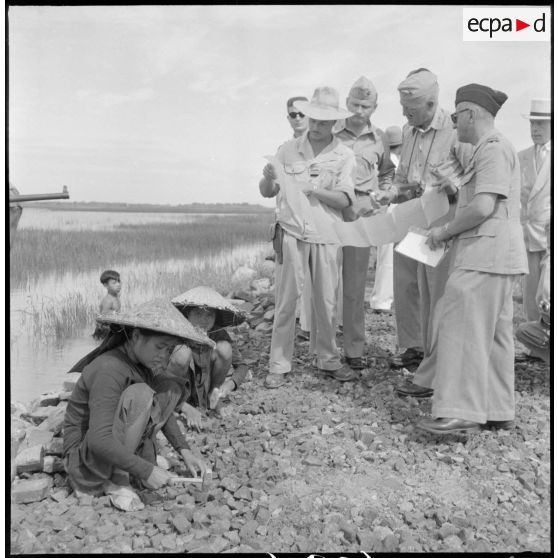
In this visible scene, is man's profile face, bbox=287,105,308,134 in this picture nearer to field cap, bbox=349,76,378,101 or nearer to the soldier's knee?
field cap, bbox=349,76,378,101

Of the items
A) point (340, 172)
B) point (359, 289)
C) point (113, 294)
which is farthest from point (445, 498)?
point (113, 294)

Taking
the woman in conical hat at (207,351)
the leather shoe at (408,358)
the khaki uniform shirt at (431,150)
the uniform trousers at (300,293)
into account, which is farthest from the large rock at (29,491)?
the khaki uniform shirt at (431,150)

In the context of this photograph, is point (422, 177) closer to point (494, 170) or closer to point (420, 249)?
point (420, 249)

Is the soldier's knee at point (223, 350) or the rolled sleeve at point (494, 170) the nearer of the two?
the rolled sleeve at point (494, 170)

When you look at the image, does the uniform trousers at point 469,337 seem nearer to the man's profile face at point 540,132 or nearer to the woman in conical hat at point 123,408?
the woman in conical hat at point 123,408

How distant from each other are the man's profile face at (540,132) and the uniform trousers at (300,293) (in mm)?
1885

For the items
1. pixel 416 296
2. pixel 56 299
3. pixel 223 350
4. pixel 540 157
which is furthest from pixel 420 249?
pixel 56 299

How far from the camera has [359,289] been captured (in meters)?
4.55

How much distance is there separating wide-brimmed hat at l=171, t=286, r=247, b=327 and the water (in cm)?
100

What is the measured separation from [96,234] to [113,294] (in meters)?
1.81

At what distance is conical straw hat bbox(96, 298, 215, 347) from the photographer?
2.72m

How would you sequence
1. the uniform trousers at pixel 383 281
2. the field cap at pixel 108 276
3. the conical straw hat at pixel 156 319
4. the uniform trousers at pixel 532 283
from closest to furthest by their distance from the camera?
the conical straw hat at pixel 156 319
the uniform trousers at pixel 532 283
the field cap at pixel 108 276
the uniform trousers at pixel 383 281

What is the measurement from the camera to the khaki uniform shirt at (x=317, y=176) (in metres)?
4.15

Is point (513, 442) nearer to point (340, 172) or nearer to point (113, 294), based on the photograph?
point (340, 172)
